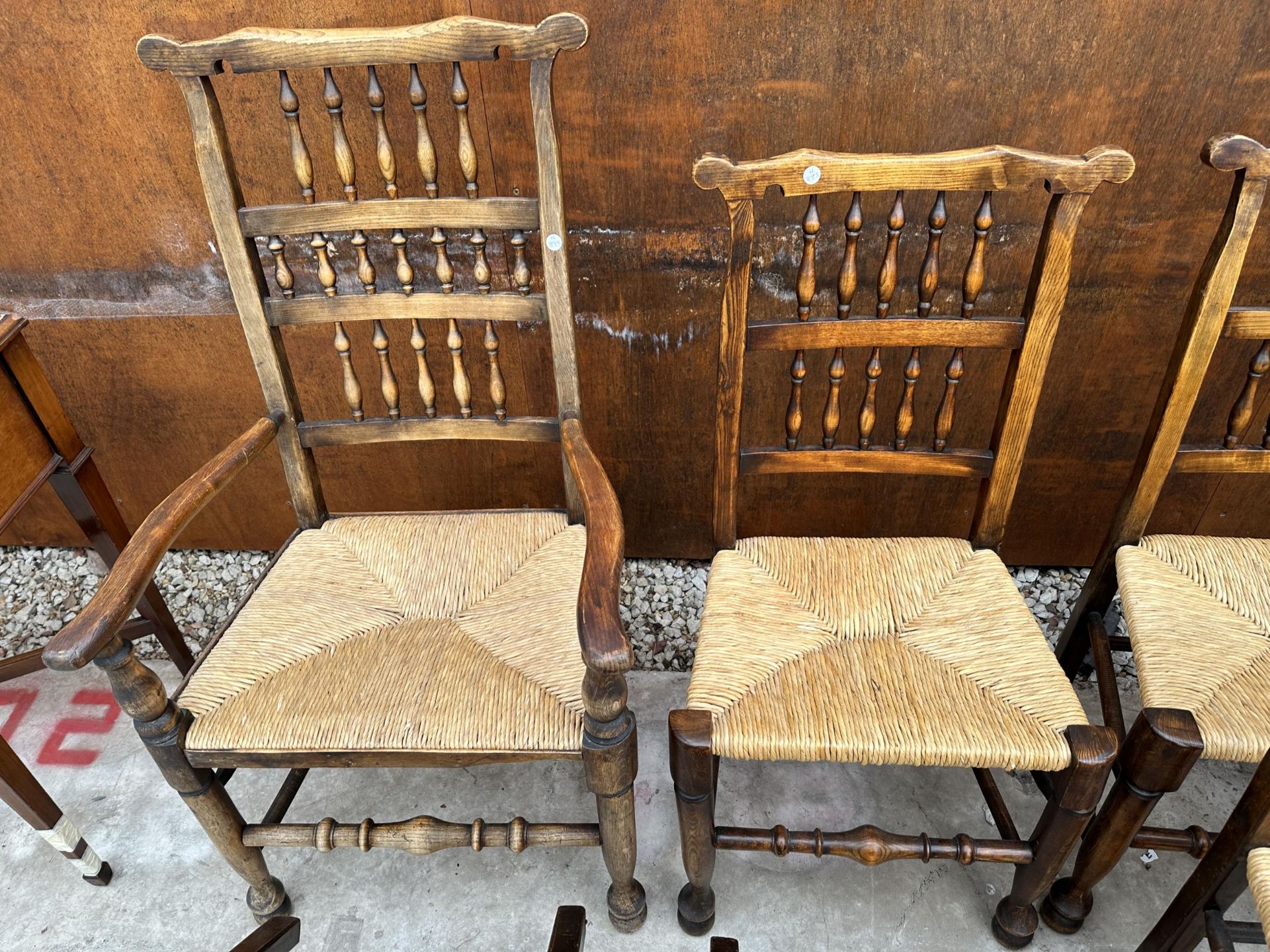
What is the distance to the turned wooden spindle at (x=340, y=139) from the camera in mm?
1196

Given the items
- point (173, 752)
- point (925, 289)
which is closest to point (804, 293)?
point (925, 289)

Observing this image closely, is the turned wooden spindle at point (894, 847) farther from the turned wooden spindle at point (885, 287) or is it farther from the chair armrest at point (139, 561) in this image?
the chair armrest at point (139, 561)

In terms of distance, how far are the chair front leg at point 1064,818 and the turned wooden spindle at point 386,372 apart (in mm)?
1239

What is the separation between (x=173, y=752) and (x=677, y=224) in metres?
1.30

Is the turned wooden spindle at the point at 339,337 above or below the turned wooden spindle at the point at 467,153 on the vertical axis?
below

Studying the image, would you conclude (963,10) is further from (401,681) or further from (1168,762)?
(401,681)

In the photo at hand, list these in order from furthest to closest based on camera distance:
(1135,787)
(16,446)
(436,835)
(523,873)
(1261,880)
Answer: (523,873)
(16,446)
(436,835)
(1135,787)
(1261,880)

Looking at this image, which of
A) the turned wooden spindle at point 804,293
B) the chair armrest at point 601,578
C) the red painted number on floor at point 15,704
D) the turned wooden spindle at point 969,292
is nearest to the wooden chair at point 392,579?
the chair armrest at point 601,578

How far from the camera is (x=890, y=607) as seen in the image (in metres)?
1.32

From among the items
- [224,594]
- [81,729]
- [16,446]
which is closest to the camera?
[16,446]

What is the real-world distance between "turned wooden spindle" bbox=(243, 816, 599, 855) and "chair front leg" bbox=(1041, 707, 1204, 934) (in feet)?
2.70

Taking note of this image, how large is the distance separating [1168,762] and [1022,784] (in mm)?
585

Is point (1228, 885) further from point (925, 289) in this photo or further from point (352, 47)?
point (352, 47)

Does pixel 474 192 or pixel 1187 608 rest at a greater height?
pixel 474 192
